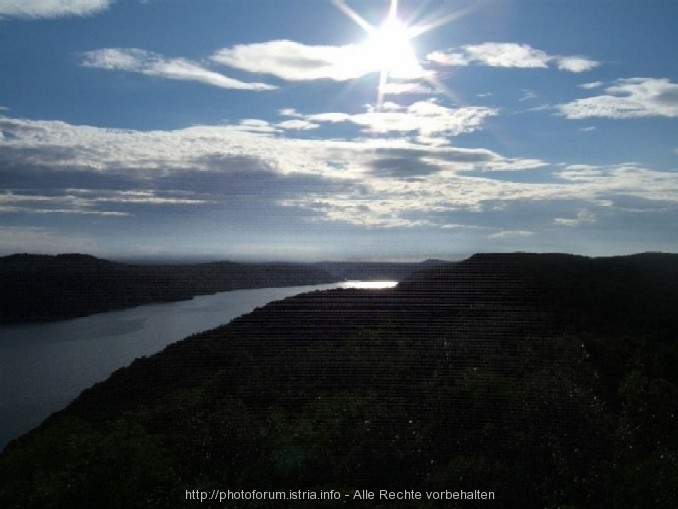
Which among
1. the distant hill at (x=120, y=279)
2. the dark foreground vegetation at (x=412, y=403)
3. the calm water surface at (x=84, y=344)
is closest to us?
the dark foreground vegetation at (x=412, y=403)

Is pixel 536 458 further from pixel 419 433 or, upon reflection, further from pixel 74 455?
pixel 74 455

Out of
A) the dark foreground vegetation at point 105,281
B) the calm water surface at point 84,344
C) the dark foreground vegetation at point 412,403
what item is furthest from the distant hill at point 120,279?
the dark foreground vegetation at point 412,403

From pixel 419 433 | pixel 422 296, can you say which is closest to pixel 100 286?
pixel 422 296

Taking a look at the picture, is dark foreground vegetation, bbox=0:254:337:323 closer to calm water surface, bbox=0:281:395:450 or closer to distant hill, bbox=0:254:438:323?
distant hill, bbox=0:254:438:323

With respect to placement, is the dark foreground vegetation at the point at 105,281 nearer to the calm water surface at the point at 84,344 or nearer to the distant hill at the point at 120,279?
the distant hill at the point at 120,279

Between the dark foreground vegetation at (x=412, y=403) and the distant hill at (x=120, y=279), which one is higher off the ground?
the distant hill at (x=120, y=279)

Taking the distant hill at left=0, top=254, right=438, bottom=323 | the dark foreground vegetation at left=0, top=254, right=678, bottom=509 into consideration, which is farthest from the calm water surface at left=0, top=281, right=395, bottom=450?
the dark foreground vegetation at left=0, top=254, right=678, bottom=509

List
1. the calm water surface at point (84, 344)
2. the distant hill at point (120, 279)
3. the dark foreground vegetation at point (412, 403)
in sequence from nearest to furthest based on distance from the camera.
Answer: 1. the dark foreground vegetation at point (412, 403)
2. the calm water surface at point (84, 344)
3. the distant hill at point (120, 279)
